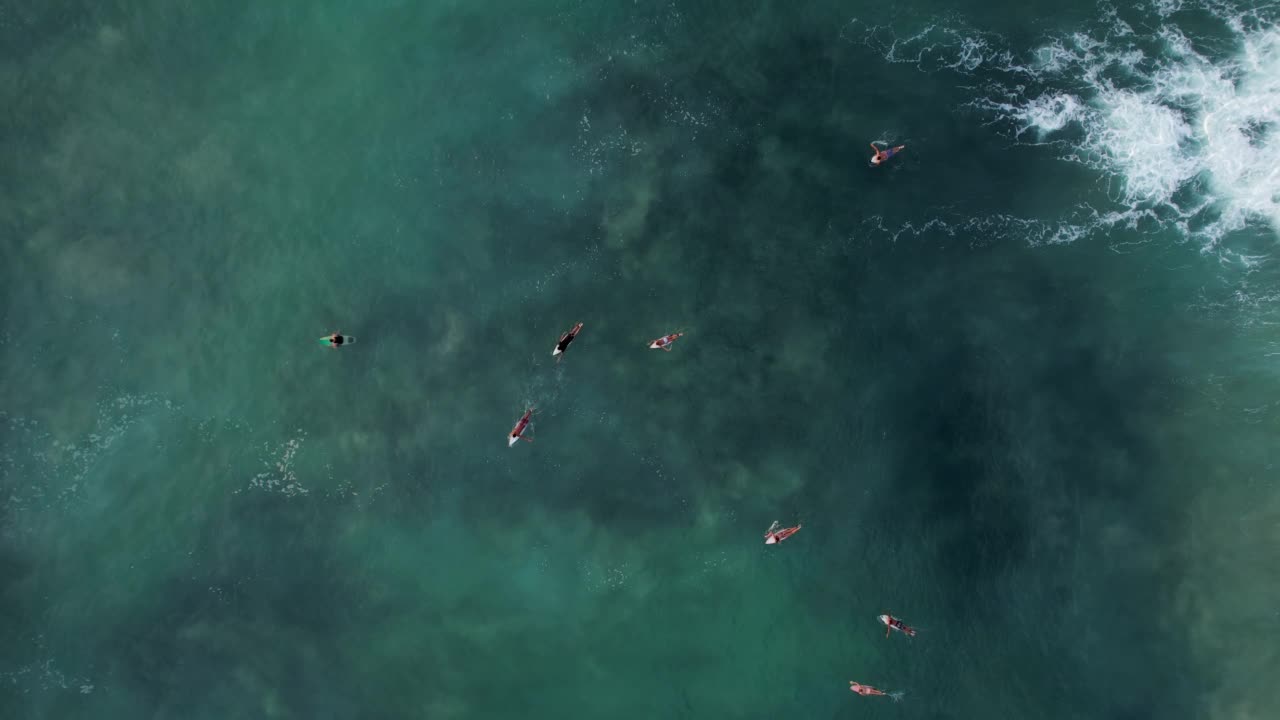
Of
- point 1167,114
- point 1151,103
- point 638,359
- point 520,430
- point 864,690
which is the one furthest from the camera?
point 1167,114

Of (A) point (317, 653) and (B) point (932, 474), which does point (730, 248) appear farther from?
(A) point (317, 653)

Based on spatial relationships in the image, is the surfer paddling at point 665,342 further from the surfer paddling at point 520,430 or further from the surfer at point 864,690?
the surfer at point 864,690

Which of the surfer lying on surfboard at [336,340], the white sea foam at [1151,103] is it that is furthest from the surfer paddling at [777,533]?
the surfer lying on surfboard at [336,340]

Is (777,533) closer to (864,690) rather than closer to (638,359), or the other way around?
(864,690)

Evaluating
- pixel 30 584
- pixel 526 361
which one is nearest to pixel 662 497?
pixel 526 361

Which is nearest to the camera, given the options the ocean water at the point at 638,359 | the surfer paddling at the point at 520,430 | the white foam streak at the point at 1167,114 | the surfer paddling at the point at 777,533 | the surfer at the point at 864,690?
the surfer at the point at 864,690

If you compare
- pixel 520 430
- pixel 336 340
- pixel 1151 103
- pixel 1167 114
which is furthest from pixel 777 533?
pixel 1167 114
